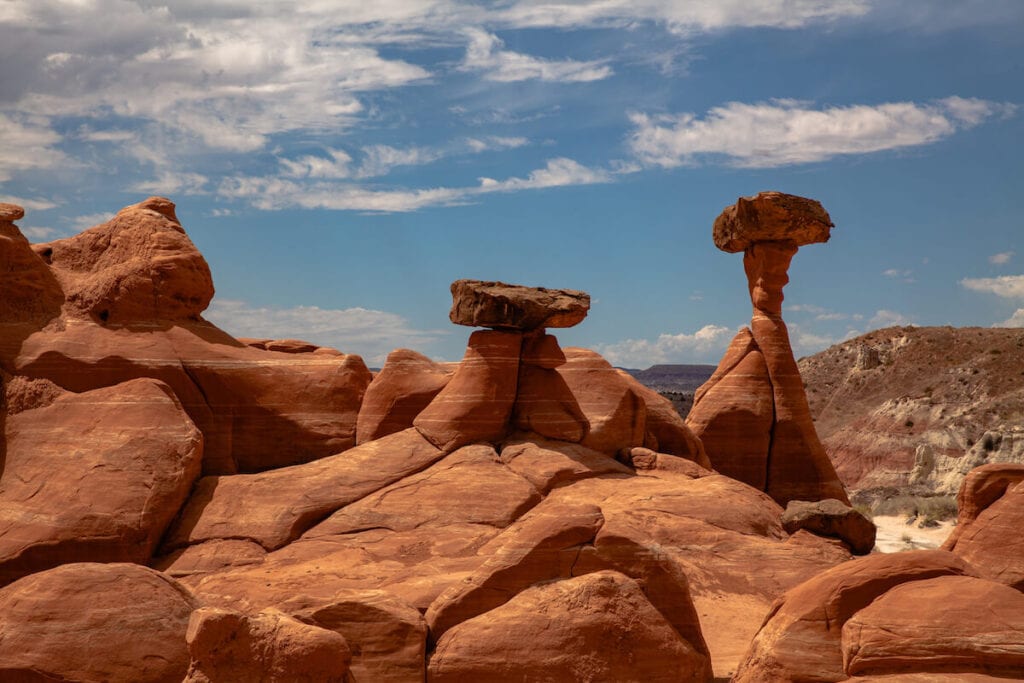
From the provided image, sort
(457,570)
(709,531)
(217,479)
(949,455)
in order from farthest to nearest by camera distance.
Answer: (949,455), (217,479), (709,531), (457,570)

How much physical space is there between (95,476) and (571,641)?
8896 millimetres

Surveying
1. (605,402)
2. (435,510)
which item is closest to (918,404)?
(605,402)

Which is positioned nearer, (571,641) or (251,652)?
(251,652)

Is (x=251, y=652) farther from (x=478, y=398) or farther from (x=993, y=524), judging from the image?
(x=478, y=398)

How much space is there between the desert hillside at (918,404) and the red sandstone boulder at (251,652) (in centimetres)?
3396

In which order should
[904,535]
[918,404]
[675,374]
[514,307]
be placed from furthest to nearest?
[675,374]
[918,404]
[904,535]
[514,307]

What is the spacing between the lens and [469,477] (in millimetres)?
16250

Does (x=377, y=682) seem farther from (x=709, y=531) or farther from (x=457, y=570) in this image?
(x=709, y=531)

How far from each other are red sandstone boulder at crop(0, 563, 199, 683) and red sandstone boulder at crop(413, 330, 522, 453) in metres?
7.31

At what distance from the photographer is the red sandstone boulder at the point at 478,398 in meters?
17.3

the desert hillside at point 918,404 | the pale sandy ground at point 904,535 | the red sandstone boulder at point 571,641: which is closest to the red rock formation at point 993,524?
the red sandstone boulder at point 571,641

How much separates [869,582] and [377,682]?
4086 mm

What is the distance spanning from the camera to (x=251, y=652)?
8.93 metres

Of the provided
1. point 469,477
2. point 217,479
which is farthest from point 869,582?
point 217,479
